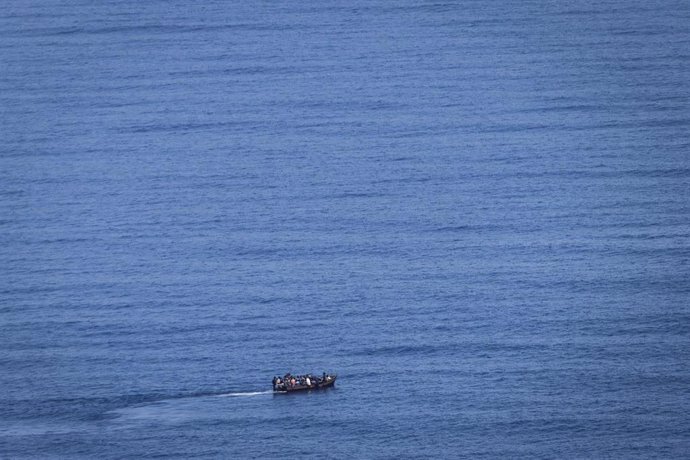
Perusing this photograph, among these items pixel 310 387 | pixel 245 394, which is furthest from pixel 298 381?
pixel 245 394

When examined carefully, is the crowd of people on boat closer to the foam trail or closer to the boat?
the boat

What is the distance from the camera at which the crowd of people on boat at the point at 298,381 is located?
543ft

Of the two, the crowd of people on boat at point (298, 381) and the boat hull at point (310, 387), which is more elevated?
the crowd of people on boat at point (298, 381)

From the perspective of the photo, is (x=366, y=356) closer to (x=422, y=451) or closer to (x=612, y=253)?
(x=422, y=451)

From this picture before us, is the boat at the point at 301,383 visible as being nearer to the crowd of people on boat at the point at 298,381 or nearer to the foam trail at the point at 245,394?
the crowd of people on boat at the point at 298,381

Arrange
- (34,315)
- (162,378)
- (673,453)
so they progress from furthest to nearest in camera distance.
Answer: (34,315), (162,378), (673,453)

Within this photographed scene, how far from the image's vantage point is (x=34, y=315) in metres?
182

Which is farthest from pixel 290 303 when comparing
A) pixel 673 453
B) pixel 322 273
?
pixel 673 453

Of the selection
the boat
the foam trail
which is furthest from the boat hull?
the foam trail

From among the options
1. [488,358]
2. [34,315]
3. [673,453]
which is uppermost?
[34,315]

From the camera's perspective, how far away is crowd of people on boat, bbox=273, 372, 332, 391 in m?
165

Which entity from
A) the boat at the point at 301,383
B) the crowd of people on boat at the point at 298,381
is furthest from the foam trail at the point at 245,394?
the crowd of people on boat at the point at 298,381

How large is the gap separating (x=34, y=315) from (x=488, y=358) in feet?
145

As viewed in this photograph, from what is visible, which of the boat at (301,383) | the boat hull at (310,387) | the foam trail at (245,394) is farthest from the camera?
the boat hull at (310,387)
